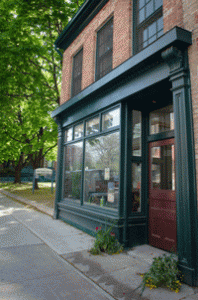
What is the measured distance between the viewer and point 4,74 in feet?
31.9

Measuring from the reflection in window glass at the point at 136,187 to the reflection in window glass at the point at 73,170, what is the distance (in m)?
2.48

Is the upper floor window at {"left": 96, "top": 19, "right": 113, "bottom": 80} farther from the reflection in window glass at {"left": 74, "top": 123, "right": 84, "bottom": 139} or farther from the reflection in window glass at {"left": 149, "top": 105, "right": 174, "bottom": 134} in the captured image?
the reflection in window glass at {"left": 149, "top": 105, "right": 174, "bottom": 134}

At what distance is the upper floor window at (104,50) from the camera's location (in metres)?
6.64

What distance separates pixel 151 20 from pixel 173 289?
19.1 feet

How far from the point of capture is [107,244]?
15.7 ft

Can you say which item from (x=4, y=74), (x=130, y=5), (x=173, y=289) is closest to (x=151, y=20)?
(x=130, y=5)

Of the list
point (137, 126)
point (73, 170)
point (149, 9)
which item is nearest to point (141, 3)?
point (149, 9)

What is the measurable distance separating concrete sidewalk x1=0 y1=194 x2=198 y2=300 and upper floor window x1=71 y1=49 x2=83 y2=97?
5.56 meters

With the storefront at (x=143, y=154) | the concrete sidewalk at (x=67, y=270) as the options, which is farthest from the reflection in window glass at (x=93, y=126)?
the concrete sidewalk at (x=67, y=270)

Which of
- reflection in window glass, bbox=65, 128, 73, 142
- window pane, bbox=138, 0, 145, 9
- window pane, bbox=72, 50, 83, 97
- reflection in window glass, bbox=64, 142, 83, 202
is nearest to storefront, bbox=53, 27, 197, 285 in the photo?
reflection in window glass, bbox=64, 142, 83, 202

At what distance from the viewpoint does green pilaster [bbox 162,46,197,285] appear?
11.1 ft

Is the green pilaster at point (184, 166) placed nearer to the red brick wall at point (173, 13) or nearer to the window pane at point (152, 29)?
the red brick wall at point (173, 13)

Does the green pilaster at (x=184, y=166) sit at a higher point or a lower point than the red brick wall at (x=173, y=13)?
lower

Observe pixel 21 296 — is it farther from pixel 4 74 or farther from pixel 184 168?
pixel 4 74
